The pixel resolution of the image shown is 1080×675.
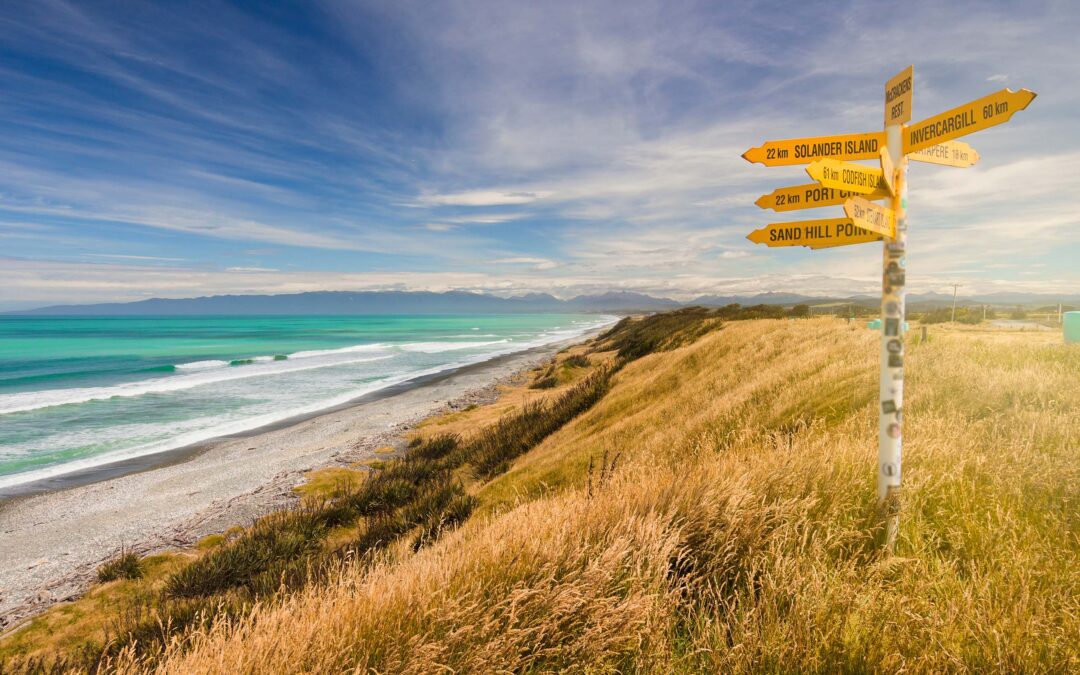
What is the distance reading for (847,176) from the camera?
10.0ft

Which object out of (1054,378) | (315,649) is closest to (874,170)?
(315,649)

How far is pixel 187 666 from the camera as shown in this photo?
98.5 inches

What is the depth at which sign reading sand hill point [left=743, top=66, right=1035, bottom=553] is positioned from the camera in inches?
118

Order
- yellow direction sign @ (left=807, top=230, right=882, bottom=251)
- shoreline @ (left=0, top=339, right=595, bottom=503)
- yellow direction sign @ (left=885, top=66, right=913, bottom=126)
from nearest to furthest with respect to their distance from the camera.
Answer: yellow direction sign @ (left=807, top=230, right=882, bottom=251) < yellow direction sign @ (left=885, top=66, right=913, bottom=126) < shoreline @ (left=0, top=339, right=595, bottom=503)

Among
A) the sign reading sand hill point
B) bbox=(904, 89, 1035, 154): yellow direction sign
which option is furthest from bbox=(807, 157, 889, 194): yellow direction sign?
bbox=(904, 89, 1035, 154): yellow direction sign

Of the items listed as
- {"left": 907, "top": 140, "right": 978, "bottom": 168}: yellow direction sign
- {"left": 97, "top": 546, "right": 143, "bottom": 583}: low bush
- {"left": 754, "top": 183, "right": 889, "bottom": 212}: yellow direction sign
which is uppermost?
{"left": 907, "top": 140, "right": 978, "bottom": 168}: yellow direction sign

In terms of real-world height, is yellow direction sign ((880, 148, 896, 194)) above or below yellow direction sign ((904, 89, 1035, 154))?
below

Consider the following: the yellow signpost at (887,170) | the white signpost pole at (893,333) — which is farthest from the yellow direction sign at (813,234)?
the yellow signpost at (887,170)

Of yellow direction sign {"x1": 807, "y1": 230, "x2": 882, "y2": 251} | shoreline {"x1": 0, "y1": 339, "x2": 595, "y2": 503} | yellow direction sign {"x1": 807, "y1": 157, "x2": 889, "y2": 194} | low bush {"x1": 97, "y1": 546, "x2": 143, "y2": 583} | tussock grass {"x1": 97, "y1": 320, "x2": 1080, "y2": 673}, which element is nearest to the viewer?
tussock grass {"x1": 97, "y1": 320, "x2": 1080, "y2": 673}

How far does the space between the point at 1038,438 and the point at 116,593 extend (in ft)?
39.9

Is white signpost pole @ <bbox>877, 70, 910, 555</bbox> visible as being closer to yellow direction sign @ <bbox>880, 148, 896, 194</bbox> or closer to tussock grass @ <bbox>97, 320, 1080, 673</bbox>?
yellow direction sign @ <bbox>880, 148, 896, 194</bbox>

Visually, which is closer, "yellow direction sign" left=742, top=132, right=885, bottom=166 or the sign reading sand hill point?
the sign reading sand hill point

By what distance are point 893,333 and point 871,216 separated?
85 cm

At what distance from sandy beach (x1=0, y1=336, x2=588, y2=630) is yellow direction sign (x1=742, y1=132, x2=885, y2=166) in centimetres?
1168
